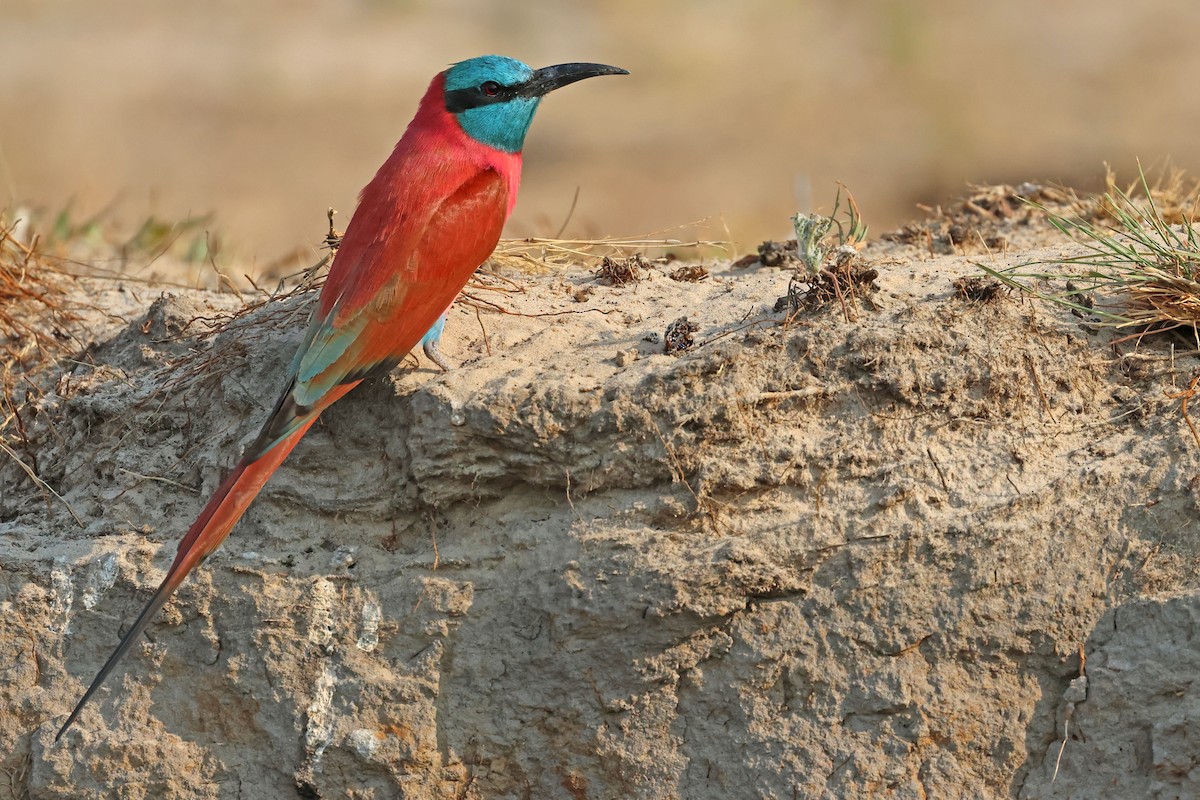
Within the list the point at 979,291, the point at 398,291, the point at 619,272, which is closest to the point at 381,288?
the point at 398,291

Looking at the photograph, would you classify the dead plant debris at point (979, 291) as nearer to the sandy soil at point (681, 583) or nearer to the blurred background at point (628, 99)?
the sandy soil at point (681, 583)

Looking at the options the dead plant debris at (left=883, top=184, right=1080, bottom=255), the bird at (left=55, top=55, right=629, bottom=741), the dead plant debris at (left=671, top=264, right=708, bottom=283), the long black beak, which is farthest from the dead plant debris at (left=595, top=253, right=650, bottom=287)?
the dead plant debris at (left=883, top=184, right=1080, bottom=255)

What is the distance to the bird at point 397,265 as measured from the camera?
297 centimetres

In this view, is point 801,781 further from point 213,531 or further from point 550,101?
point 550,101

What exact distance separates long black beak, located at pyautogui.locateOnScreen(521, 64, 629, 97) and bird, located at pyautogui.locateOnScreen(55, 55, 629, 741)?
0.08 meters

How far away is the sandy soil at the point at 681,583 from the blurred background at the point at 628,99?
624 cm

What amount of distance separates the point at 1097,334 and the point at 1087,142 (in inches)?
364

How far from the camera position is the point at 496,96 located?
3770mm

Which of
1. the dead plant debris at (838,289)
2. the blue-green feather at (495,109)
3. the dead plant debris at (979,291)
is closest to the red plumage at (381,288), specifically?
the blue-green feather at (495,109)

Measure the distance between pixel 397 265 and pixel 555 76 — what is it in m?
1.03

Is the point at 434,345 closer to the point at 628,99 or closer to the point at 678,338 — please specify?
the point at 678,338

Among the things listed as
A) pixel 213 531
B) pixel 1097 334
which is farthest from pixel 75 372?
pixel 1097 334

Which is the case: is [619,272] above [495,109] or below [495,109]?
below

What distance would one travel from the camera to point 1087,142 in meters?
11.4
